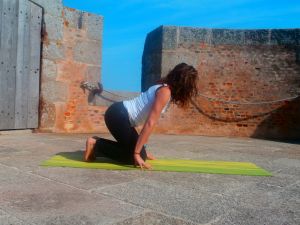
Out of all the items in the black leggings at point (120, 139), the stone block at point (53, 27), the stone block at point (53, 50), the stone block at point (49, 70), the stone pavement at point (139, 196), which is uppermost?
the stone block at point (53, 27)

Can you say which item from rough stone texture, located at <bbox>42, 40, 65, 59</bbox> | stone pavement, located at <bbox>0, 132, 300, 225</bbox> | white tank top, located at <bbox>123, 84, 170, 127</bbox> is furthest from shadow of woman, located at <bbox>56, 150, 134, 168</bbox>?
rough stone texture, located at <bbox>42, 40, 65, 59</bbox>

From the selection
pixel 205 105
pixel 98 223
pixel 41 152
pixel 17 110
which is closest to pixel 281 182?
pixel 98 223

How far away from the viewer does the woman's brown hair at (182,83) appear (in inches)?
127

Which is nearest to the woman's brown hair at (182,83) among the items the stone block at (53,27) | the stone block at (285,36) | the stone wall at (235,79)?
the stone block at (53,27)

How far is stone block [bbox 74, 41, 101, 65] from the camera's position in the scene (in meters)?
6.42

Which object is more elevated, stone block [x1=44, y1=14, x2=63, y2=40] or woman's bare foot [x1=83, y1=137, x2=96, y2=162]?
stone block [x1=44, y1=14, x2=63, y2=40]

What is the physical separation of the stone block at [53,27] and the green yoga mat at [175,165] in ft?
9.50

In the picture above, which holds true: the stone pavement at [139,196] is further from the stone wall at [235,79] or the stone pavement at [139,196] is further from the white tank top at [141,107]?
the stone wall at [235,79]

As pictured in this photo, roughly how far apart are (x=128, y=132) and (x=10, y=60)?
309cm

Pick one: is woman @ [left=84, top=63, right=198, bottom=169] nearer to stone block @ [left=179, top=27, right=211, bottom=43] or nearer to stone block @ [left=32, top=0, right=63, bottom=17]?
stone block @ [left=32, top=0, right=63, bottom=17]

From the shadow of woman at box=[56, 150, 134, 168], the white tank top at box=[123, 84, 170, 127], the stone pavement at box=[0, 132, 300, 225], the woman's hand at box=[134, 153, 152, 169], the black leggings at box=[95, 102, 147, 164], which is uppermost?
the white tank top at box=[123, 84, 170, 127]

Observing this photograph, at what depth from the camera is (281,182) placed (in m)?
2.98

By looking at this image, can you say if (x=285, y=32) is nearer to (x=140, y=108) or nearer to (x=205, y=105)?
(x=205, y=105)

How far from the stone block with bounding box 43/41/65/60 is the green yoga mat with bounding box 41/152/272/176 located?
2.67m
